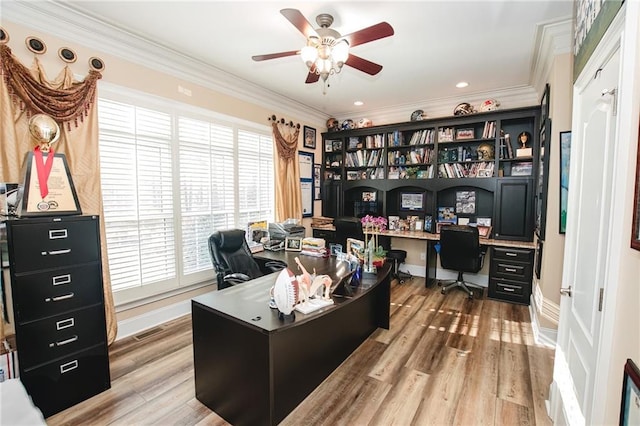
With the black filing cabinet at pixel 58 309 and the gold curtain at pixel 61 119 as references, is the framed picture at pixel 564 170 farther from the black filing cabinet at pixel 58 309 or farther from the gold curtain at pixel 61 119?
the gold curtain at pixel 61 119

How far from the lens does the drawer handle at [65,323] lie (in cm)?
192

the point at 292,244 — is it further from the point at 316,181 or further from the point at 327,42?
the point at 327,42

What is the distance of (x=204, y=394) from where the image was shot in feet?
6.53

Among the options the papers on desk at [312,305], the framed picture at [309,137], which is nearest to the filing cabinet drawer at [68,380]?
the papers on desk at [312,305]

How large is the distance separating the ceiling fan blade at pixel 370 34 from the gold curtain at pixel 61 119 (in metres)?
2.21

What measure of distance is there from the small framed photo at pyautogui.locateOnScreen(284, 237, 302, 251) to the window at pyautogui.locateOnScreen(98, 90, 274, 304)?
678 millimetres

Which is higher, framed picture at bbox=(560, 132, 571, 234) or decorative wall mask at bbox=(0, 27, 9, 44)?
decorative wall mask at bbox=(0, 27, 9, 44)

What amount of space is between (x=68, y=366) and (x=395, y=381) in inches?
90.2

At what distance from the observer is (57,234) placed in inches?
75.1

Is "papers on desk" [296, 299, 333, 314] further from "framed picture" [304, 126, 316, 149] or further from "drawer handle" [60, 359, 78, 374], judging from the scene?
"framed picture" [304, 126, 316, 149]

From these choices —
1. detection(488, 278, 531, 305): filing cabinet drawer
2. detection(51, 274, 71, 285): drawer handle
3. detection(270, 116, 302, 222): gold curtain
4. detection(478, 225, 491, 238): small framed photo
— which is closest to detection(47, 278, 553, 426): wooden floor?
detection(488, 278, 531, 305): filing cabinet drawer

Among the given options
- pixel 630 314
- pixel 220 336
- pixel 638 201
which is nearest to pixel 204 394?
pixel 220 336

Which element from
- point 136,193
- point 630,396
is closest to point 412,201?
point 136,193

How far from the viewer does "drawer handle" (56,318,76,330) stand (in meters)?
1.92
